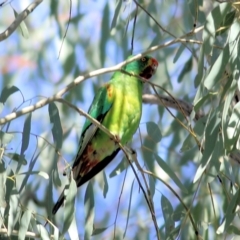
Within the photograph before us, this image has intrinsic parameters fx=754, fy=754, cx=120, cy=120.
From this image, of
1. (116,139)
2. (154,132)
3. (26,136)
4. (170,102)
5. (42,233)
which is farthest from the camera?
(170,102)

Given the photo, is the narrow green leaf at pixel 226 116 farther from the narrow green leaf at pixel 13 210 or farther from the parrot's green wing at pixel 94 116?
the parrot's green wing at pixel 94 116

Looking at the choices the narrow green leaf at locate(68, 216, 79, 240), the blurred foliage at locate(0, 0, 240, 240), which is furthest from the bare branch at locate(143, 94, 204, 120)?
the narrow green leaf at locate(68, 216, 79, 240)

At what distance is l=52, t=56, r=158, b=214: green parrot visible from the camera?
126 inches

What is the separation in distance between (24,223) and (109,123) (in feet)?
2.99

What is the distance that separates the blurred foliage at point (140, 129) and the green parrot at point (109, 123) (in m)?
0.15

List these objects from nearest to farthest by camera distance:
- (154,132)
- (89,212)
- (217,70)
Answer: (217,70)
(89,212)
(154,132)

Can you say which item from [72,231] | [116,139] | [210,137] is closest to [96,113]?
[116,139]

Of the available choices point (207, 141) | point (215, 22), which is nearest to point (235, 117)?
point (207, 141)

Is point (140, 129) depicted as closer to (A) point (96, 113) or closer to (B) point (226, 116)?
(A) point (96, 113)

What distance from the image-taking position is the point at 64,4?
5.02 m

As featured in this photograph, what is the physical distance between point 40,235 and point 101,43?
149 centimetres

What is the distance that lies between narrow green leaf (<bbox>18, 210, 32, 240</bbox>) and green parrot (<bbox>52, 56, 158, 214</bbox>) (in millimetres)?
789

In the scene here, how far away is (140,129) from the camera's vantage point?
4102 millimetres

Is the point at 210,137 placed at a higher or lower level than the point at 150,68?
lower
